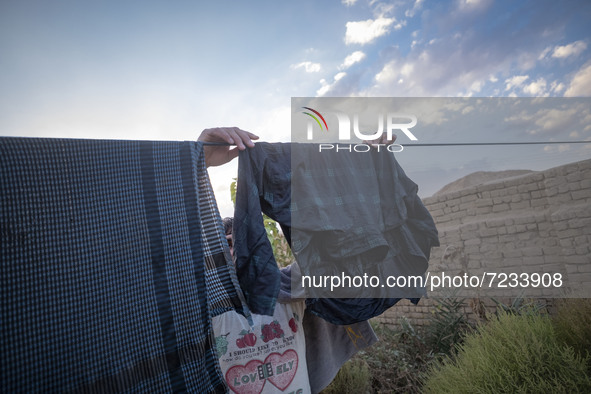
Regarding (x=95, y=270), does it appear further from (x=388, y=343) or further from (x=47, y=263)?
(x=388, y=343)

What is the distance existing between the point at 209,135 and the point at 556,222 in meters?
4.93

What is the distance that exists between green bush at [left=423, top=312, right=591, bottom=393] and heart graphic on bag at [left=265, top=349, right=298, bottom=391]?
1294 millimetres

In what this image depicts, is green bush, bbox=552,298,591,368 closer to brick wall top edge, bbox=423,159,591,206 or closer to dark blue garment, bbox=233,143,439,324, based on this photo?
dark blue garment, bbox=233,143,439,324

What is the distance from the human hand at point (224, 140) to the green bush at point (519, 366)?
223 centimetres

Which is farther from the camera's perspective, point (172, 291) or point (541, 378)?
point (541, 378)

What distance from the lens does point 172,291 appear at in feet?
4.07

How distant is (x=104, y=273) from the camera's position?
1.18m

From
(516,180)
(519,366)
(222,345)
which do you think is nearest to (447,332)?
(519,366)

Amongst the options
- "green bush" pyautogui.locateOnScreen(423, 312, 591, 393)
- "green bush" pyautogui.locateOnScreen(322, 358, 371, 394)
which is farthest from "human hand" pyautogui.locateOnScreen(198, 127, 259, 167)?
"green bush" pyautogui.locateOnScreen(322, 358, 371, 394)

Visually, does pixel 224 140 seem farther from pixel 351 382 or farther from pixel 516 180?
pixel 516 180

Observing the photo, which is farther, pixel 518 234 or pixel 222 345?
pixel 518 234

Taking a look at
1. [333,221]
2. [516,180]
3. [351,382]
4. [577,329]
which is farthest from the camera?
[516,180]

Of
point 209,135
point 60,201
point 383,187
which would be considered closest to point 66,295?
point 60,201

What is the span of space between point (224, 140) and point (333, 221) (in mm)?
705
